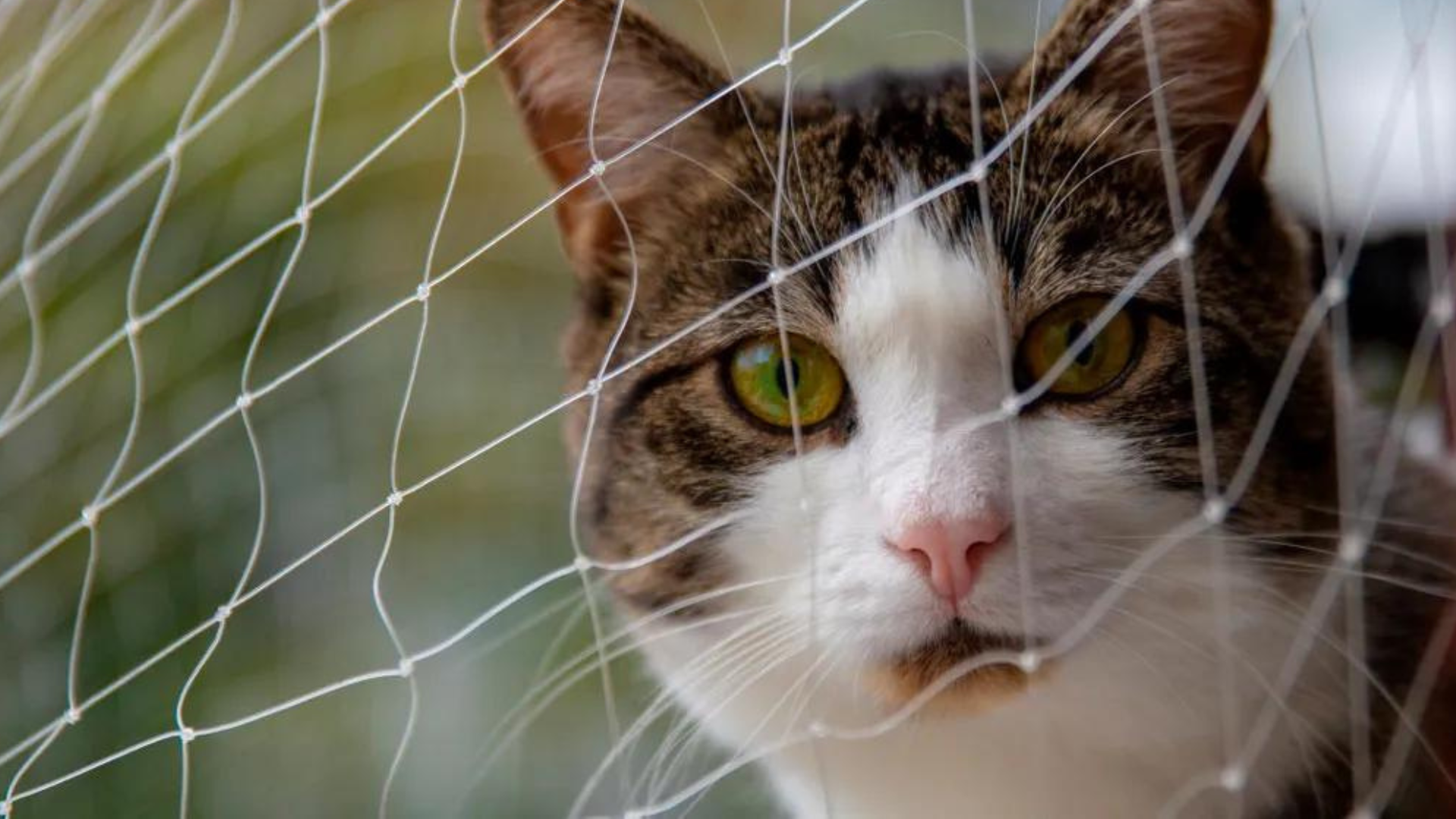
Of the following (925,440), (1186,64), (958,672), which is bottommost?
(958,672)

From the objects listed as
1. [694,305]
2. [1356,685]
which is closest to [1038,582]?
[1356,685]

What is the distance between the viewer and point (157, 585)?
1313 millimetres

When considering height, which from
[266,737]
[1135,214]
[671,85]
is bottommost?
[266,737]

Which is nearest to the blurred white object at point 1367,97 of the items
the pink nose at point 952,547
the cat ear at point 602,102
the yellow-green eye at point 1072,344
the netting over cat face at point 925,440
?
the netting over cat face at point 925,440

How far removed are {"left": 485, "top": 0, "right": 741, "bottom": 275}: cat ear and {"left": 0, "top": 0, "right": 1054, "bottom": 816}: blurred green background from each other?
32 cm

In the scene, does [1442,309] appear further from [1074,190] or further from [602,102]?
[602,102]

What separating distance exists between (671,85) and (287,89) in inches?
24.5

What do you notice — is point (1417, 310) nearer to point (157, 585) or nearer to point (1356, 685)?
point (1356, 685)

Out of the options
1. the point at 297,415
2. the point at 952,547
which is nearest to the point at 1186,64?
the point at 952,547

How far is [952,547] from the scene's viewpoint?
69 cm

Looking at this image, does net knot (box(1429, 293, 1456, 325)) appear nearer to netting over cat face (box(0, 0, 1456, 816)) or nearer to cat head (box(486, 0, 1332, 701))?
netting over cat face (box(0, 0, 1456, 816))

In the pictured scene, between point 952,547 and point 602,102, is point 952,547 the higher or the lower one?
the lower one

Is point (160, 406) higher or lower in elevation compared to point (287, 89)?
lower

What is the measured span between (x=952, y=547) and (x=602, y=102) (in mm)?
384
